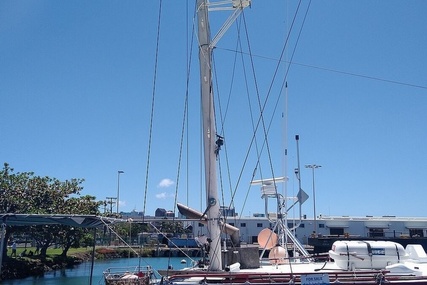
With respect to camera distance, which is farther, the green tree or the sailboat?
the green tree

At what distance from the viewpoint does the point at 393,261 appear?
16938 millimetres

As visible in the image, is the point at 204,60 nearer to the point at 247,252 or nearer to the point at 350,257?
the point at 247,252

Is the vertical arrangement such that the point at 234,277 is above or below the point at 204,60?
below

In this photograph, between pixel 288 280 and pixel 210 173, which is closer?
pixel 288 280

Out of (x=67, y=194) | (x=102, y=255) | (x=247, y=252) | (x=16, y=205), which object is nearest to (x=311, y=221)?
(x=102, y=255)

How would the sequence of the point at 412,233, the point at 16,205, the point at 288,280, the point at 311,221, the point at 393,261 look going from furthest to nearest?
the point at 311,221, the point at 412,233, the point at 16,205, the point at 393,261, the point at 288,280

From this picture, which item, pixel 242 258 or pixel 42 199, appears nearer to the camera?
pixel 242 258

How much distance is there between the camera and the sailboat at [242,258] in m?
14.5

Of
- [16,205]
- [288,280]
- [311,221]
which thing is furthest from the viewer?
[311,221]

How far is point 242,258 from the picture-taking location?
18.7m

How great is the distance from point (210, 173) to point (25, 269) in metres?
45.8

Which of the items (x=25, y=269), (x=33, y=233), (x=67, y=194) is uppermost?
(x=67, y=194)

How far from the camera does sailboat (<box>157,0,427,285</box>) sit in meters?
14.5

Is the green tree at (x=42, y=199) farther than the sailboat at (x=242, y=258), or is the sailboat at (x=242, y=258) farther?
the green tree at (x=42, y=199)
